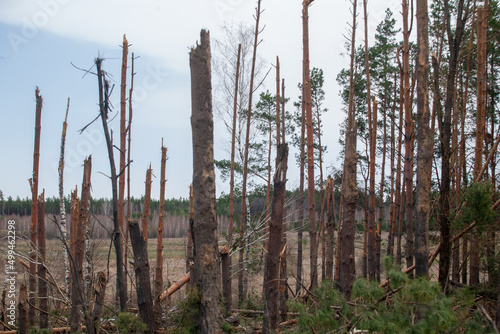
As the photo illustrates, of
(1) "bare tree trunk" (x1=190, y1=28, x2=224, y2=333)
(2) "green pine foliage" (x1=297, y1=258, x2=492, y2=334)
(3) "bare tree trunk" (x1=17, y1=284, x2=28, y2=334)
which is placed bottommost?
(3) "bare tree trunk" (x1=17, y1=284, x2=28, y2=334)

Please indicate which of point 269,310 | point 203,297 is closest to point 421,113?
point 269,310

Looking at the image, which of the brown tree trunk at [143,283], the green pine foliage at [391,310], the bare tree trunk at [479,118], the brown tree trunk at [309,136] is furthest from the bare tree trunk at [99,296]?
the bare tree trunk at [479,118]

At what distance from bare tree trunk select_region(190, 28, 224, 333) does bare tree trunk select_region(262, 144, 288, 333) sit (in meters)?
0.45

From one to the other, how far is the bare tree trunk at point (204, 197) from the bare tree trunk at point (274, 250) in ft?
1.47

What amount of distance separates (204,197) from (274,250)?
2.59 feet

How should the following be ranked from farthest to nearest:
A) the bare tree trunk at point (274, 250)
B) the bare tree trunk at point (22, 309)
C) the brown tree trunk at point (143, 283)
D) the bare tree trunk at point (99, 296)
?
1. the bare tree trunk at point (22, 309)
2. the bare tree trunk at point (274, 250)
3. the brown tree trunk at point (143, 283)
4. the bare tree trunk at point (99, 296)

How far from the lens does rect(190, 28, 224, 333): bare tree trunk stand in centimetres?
361

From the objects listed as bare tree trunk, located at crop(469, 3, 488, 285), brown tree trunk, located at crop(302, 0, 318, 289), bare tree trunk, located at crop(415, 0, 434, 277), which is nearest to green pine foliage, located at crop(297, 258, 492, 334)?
bare tree trunk, located at crop(415, 0, 434, 277)

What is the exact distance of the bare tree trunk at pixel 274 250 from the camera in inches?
148

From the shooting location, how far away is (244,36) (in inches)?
462

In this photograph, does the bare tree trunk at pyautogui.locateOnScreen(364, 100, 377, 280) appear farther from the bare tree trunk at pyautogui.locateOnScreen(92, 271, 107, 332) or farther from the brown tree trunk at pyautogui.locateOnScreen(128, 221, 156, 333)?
the bare tree trunk at pyautogui.locateOnScreen(92, 271, 107, 332)

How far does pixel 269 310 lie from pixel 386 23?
1345 cm

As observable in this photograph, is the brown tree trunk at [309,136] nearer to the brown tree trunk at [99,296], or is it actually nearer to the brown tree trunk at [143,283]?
the brown tree trunk at [143,283]

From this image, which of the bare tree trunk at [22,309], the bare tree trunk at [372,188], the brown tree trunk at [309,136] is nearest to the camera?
the bare tree trunk at [22,309]
